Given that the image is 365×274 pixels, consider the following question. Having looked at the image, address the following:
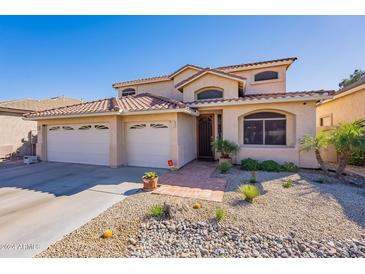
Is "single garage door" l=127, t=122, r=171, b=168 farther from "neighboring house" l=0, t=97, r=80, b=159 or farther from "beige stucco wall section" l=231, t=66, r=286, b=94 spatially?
"neighboring house" l=0, t=97, r=80, b=159

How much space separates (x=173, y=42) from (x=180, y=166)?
7491mm

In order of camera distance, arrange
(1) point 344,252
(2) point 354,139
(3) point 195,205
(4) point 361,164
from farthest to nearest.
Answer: (4) point 361,164, (2) point 354,139, (3) point 195,205, (1) point 344,252

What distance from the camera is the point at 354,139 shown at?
7.77 meters

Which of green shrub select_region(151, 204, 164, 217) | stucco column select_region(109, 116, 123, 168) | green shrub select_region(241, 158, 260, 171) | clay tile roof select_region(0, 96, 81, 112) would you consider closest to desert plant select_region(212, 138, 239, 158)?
green shrub select_region(241, 158, 260, 171)

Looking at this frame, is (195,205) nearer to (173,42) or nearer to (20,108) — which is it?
(173,42)

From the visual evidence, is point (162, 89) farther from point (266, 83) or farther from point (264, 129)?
point (264, 129)

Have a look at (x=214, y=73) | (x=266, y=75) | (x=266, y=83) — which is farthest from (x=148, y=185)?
(x=266, y=75)

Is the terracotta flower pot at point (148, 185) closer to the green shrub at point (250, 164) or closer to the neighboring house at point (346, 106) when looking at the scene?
the green shrub at point (250, 164)

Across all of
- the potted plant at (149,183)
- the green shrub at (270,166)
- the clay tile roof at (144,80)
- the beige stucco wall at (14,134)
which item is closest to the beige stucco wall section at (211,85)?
the clay tile roof at (144,80)

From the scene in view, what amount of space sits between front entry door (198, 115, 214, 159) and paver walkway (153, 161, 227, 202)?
333 cm

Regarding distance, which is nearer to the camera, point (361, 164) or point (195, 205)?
point (195, 205)

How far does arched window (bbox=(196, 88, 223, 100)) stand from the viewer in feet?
44.3

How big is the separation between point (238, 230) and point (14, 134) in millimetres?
20366

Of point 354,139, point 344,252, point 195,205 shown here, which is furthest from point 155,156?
point 354,139
